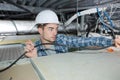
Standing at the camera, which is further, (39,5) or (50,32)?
(39,5)

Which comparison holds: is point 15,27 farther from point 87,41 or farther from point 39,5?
point 87,41

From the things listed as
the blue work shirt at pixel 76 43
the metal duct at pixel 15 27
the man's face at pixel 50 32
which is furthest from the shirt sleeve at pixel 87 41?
the metal duct at pixel 15 27

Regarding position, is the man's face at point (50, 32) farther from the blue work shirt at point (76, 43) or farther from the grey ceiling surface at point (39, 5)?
the grey ceiling surface at point (39, 5)

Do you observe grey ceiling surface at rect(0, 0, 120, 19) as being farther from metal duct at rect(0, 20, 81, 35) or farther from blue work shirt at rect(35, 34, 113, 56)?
blue work shirt at rect(35, 34, 113, 56)

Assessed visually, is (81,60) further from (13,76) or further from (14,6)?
(14,6)

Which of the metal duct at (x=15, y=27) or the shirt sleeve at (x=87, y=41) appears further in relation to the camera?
the metal duct at (x=15, y=27)

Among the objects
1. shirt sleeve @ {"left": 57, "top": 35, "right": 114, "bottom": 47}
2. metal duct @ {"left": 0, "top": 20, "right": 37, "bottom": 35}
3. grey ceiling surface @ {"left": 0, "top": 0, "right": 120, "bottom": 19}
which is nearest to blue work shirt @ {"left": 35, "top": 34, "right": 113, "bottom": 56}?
shirt sleeve @ {"left": 57, "top": 35, "right": 114, "bottom": 47}

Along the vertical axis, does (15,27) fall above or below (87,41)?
above

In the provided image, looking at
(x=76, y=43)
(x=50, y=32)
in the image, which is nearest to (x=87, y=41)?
(x=76, y=43)

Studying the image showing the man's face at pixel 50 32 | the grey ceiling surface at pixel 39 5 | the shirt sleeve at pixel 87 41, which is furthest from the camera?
the grey ceiling surface at pixel 39 5

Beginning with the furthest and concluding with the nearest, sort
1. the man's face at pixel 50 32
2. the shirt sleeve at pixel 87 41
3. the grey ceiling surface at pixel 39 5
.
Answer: the grey ceiling surface at pixel 39 5 → the man's face at pixel 50 32 → the shirt sleeve at pixel 87 41

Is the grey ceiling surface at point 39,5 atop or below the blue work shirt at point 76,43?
atop

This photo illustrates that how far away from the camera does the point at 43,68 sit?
0.62m

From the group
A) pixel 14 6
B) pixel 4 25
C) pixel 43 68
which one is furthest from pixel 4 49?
pixel 43 68
